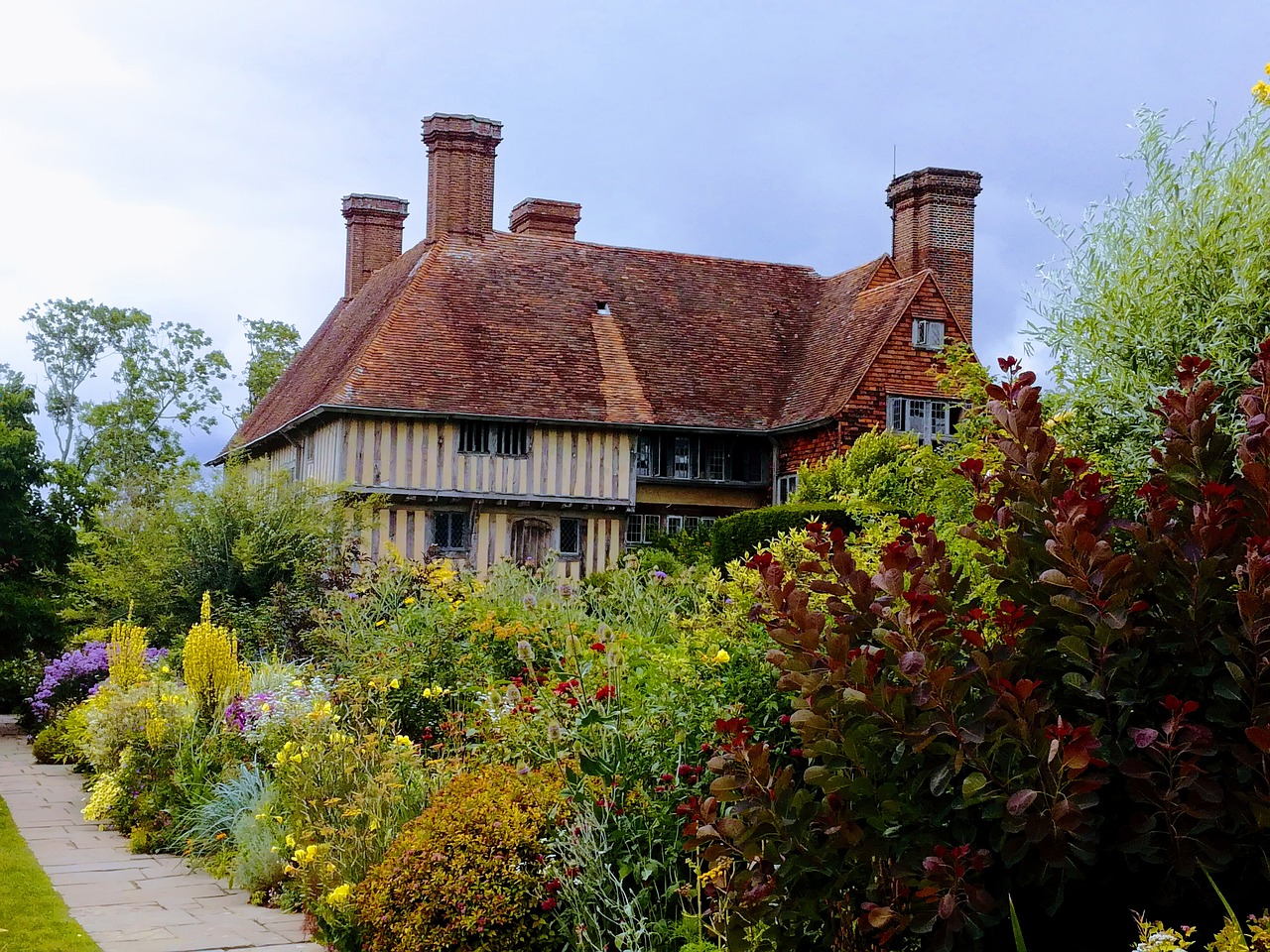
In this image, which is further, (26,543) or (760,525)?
(760,525)

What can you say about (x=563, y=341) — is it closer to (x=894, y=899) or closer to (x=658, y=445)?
(x=658, y=445)

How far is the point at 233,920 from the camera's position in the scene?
675 cm

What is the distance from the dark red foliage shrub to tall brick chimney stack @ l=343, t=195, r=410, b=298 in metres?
29.2

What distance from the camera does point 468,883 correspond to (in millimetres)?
5359

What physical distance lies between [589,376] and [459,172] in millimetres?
5478

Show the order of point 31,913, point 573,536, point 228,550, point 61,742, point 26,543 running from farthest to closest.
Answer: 1. point 573,536
2. point 26,543
3. point 228,550
4. point 61,742
5. point 31,913

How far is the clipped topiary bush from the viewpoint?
5.32m

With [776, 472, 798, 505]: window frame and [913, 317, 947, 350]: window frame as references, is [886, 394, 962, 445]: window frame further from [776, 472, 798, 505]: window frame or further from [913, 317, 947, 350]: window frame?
[776, 472, 798, 505]: window frame

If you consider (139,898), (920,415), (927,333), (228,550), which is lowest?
Answer: (139,898)

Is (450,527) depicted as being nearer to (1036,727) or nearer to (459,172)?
(459,172)

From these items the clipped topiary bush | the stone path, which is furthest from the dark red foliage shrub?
the stone path

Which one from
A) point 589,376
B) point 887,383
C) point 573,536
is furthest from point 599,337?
point 887,383

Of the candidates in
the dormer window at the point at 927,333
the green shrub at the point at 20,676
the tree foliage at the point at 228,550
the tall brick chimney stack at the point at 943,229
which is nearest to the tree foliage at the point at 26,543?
the green shrub at the point at 20,676

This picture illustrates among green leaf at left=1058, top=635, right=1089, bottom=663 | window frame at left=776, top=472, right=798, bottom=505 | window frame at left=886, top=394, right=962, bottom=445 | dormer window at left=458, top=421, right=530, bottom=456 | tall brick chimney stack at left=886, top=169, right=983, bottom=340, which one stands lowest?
green leaf at left=1058, top=635, right=1089, bottom=663
